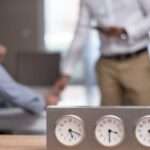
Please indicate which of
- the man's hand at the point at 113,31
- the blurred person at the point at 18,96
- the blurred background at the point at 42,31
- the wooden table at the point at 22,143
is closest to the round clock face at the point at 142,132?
the wooden table at the point at 22,143

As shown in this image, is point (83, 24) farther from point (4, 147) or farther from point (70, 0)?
point (70, 0)

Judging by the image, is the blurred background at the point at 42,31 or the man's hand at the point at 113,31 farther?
the blurred background at the point at 42,31

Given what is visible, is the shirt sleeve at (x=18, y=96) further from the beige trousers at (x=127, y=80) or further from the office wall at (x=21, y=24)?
the office wall at (x=21, y=24)

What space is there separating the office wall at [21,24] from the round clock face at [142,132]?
5.26m

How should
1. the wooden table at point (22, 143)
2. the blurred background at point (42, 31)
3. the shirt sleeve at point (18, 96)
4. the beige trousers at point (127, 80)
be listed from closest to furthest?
the wooden table at point (22, 143) < the shirt sleeve at point (18, 96) < the beige trousers at point (127, 80) < the blurred background at point (42, 31)

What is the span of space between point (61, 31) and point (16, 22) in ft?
2.35

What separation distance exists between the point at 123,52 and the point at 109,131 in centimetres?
103

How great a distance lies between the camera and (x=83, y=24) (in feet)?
7.24

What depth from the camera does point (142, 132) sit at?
1.05 metres

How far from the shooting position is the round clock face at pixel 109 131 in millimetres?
1054

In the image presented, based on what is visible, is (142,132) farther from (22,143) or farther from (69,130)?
(22,143)

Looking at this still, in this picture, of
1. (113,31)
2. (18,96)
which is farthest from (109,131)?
(113,31)

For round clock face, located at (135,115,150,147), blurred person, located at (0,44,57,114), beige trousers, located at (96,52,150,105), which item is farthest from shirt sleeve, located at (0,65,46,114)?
round clock face, located at (135,115,150,147)

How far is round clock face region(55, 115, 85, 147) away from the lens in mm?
1062
